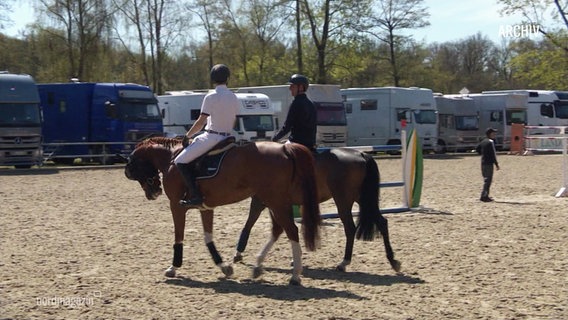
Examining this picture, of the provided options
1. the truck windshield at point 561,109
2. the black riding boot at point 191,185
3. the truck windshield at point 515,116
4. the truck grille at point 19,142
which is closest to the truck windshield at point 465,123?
the truck windshield at point 515,116

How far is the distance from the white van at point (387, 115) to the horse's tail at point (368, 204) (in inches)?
1223

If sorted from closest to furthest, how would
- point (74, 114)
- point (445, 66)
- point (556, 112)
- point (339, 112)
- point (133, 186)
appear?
point (133, 186)
point (74, 114)
point (339, 112)
point (556, 112)
point (445, 66)

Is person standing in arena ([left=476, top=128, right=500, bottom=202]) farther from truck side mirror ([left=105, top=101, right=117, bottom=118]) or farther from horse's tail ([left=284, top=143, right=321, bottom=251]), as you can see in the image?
truck side mirror ([left=105, top=101, right=117, bottom=118])

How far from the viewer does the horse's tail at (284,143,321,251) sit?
26.5 feet

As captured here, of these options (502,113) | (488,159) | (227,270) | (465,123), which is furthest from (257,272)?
(502,113)

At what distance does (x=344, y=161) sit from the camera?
360 inches

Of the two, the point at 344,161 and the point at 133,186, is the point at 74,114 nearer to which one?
the point at 133,186

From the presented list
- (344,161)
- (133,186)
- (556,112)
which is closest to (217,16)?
(556,112)

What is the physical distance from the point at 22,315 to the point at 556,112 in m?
44.9

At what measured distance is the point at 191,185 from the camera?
328 inches

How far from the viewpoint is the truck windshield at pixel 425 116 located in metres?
40.8

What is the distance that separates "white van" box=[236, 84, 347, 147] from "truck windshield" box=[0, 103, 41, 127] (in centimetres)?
1118

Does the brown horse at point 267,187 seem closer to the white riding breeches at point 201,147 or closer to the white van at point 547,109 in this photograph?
the white riding breeches at point 201,147

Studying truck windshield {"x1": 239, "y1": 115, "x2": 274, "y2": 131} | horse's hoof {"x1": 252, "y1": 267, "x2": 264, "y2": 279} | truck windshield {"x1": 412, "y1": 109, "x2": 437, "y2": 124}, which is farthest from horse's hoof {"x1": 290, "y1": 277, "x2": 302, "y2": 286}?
truck windshield {"x1": 412, "y1": 109, "x2": 437, "y2": 124}
